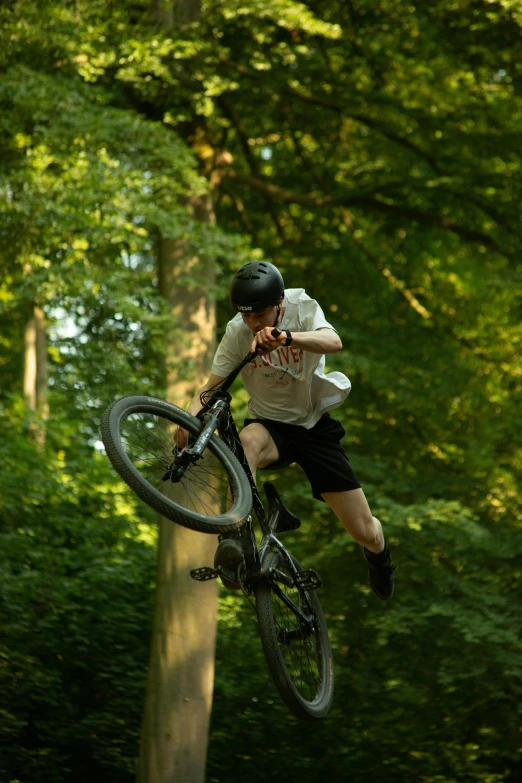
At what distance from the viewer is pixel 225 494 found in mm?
4543

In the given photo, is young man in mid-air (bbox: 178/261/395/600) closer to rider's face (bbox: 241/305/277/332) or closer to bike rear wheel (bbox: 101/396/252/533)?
rider's face (bbox: 241/305/277/332)

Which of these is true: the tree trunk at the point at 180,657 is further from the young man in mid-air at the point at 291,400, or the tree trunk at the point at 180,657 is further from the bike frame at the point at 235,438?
the bike frame at the point at 235,438

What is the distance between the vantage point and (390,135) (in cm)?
1167

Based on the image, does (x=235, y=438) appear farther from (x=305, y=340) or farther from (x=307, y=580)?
(x=307, y=580)

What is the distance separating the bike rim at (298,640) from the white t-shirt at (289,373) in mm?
737

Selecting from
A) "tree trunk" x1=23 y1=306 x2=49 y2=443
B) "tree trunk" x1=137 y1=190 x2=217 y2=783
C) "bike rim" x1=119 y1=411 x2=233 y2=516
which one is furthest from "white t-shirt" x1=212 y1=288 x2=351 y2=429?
"tree trunk" x1=23 y1=306 x2=49 y2=443

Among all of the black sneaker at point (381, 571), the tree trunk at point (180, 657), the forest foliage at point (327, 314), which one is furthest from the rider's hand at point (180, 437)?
the tree trunk at point (180, 657)

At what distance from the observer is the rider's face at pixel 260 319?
13.9 feet

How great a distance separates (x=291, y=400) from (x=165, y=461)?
28.2 inches

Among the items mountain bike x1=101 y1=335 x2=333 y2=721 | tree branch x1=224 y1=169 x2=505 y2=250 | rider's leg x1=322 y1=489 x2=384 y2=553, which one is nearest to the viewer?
mountain bike x1=101 y1=335 x2=333 y2=721

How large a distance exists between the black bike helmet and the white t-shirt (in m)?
0.27

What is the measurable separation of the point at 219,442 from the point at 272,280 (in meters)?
0.73

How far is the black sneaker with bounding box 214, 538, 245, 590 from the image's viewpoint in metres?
4.17

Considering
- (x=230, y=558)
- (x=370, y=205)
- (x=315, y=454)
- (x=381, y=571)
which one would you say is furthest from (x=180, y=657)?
(x=370, y=205)
